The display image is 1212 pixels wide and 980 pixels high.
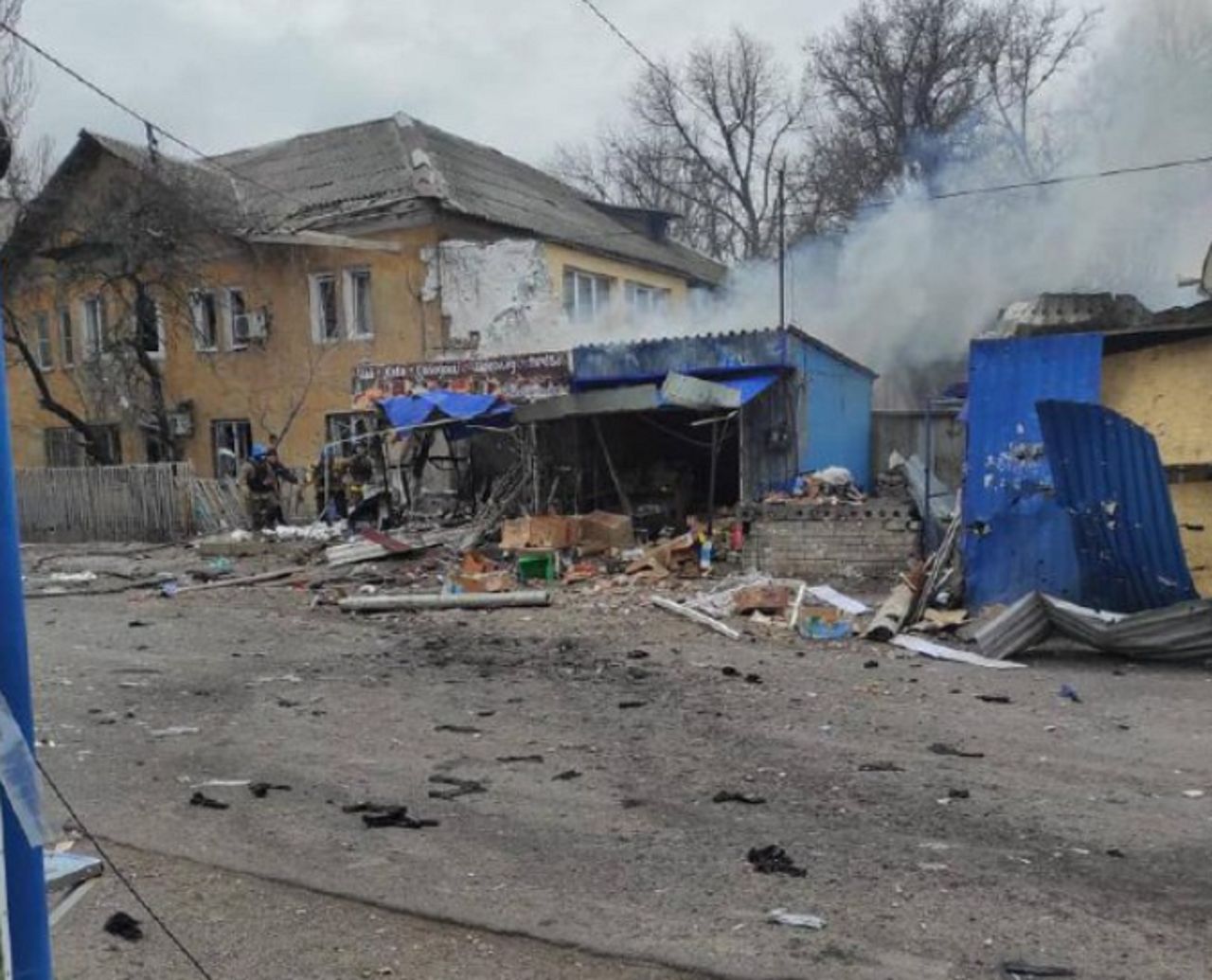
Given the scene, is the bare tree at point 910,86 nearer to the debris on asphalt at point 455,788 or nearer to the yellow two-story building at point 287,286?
the yellow two-story building at point 287,286

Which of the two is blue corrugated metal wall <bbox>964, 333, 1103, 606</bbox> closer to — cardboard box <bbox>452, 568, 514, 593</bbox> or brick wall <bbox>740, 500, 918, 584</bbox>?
brick wall <bbox>740, 500, 918, 584</bbox>

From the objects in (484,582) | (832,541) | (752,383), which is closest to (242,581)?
(484,582)

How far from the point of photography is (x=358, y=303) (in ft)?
73.0

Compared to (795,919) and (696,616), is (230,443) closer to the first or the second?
(696,616)

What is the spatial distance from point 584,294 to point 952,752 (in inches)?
766

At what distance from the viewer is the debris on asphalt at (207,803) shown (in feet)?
16.0

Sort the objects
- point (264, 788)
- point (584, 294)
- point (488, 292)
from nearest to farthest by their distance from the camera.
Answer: point (264, 788), point (488, 292), point (584, 294)

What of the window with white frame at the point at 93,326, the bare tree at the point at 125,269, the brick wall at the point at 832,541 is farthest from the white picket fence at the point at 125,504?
the brick wall at the point at 832,541

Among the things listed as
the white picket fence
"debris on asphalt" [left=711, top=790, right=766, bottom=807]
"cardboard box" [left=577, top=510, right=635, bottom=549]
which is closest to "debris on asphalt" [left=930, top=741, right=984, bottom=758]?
"debris on asphalt" [left=711, top=790, right=766, bottom=807]

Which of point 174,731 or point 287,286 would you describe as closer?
point 174,731

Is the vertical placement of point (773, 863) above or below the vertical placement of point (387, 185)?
below

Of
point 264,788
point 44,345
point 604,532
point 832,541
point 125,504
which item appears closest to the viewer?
point 264,788

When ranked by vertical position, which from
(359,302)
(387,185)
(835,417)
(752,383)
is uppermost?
(387,185)

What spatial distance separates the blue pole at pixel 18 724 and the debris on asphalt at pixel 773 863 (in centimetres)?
271
